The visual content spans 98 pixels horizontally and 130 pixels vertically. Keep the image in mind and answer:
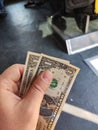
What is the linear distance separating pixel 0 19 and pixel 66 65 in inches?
58.9

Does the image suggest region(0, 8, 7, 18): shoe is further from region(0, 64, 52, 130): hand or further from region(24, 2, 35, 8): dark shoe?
region(0, 64, 52, 130): hand

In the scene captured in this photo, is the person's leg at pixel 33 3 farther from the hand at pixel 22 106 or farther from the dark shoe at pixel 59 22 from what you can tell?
the hand at pixel 22 106

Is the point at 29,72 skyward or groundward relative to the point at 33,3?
skyward

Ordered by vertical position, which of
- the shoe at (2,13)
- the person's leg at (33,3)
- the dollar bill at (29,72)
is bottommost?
the shoe at (2,13)

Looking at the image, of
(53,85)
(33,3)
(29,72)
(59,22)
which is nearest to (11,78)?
(29,72)

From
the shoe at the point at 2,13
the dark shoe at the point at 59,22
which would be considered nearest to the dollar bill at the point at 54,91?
the dark shoe at the point at 59,22

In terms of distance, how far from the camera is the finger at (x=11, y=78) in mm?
766

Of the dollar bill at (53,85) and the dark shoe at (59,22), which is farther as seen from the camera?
the dark shoe at (59,22)

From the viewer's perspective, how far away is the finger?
30.2 inches

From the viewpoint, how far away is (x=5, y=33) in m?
2.03

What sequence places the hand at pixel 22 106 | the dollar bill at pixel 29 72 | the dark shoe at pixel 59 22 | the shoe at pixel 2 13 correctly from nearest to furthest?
the hand at pixel 22 106 → the dollar bill at pixel 29 72 → the dark shoe at pixel 59 22 → the shoe at pixel 2 13

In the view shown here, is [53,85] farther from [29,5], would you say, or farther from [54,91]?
[29,5]

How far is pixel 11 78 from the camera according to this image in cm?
79

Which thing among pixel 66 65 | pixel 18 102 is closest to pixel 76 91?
pixel 66 65
